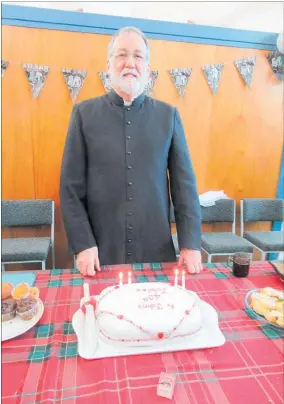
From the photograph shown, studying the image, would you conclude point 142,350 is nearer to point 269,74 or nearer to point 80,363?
point 80,363

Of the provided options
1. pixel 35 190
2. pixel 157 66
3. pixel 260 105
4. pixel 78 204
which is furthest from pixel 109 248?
pixel 260 105

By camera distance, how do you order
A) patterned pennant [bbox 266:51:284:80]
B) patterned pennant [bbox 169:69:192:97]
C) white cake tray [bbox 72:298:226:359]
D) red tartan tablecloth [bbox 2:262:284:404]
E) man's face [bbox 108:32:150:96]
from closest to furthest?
1. red tartan tablecloth [bbox 2:262:284:404]
2. white cake tray [bbox 72:298:226:359]
3. man's face [bbox 108:32:150:96]
4. patterned pennant [bbox 169:69:192:97]
5. patterned pennant [bbox 266:51:284:80]

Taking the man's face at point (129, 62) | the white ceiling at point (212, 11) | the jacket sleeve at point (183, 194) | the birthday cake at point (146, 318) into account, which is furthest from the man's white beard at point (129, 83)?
the white ceiling at point (212, 11)

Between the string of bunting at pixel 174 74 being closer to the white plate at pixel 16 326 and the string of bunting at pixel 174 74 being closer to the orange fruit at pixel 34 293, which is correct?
the orange fruit at pixel 34 293

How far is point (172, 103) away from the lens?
9.01ft

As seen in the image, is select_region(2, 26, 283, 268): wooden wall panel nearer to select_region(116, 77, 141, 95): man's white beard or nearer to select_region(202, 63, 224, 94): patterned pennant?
select_region(202, 63, 224, 94): patterned pennant

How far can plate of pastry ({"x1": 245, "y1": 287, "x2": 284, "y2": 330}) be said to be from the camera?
91 cm

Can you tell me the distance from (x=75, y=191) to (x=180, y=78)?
5.74 feet

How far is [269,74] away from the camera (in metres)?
2.84

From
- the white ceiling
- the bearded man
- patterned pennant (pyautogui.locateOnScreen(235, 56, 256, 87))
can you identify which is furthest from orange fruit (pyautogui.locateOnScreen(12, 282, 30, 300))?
the white ceiling

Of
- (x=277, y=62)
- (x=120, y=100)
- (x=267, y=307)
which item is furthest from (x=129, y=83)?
(x=277, y=62)

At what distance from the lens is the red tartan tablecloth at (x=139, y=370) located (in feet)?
2.20

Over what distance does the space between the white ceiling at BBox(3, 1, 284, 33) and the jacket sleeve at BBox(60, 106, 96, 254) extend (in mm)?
2087

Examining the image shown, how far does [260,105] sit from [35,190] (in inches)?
91.3
